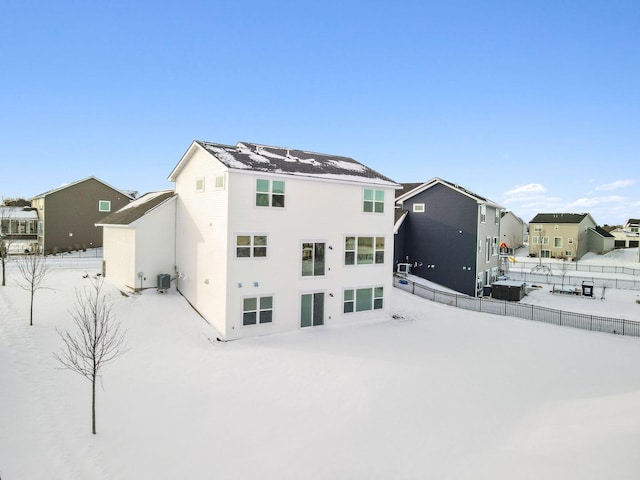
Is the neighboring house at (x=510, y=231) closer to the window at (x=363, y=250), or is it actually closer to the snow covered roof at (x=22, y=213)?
the window at (x=363, y=250)

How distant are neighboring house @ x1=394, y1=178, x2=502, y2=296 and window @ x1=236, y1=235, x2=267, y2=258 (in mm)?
19884

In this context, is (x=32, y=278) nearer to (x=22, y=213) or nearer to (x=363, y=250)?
(x=363, y=250)

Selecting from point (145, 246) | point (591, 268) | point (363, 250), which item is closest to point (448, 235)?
point (363, 250)

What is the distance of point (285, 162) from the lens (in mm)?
21422

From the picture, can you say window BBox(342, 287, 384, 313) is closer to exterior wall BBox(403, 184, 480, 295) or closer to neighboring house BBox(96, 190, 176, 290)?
neighboring house BBox(96, 190, 176, 290)

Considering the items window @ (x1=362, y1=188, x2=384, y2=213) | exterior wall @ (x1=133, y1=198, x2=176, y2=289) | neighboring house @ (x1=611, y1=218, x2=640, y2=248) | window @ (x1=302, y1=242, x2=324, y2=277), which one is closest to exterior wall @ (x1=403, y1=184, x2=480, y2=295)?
window @ (x1=362, y1=188, x2=384, y2=213)

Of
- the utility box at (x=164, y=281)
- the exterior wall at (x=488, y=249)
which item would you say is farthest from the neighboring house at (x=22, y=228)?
the exterior wall at (x=488, y=249)

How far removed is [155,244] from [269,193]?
8.61 meters

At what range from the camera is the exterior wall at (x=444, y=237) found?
113ft

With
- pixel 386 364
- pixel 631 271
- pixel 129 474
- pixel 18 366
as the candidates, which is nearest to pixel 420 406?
pixel 386 364

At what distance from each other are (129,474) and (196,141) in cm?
1629

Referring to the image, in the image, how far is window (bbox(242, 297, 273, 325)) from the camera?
18.8 m

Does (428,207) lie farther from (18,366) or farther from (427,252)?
(18,366)

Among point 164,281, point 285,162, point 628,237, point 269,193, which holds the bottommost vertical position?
point 164,281
